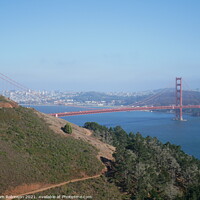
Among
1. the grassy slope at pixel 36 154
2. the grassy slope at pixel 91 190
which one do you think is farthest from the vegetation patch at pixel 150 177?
the grassy slope at pixel 36 154

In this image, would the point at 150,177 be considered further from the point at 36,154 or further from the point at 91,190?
the point at 36,154

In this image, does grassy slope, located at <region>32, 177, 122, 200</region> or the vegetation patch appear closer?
grassy slope, located at <region>32, 177, 122, 200</region>

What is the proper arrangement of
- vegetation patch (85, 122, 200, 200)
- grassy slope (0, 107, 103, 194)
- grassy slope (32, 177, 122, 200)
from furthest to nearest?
1. vegetation patch (85, 122, 200, 200)
2. grassy slope (0, 107, 103, 194)
3. grassy slope (32, 177, 122, 200)

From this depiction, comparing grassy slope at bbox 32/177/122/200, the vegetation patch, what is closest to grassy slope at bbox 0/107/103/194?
grassy slope at bbox 32/177/122/200

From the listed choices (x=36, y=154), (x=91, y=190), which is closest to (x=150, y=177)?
(x=91, y=190)

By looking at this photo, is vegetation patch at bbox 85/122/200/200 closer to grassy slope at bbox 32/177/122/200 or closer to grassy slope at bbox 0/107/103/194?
grassy slope at bbox 32/177/122/200

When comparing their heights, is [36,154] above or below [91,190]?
above

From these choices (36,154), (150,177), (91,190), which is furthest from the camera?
(150,177)

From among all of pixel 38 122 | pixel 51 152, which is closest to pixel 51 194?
pixel 51 152

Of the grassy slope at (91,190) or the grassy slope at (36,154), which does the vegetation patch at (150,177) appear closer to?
the grassy slope at (91,190)
